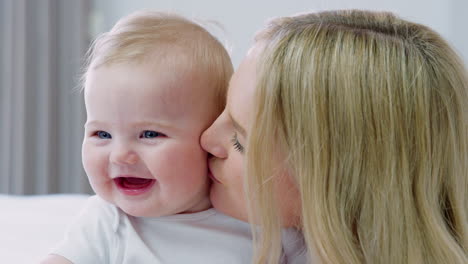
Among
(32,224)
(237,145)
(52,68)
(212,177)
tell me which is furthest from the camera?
(52,68)

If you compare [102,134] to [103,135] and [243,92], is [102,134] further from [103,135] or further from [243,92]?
[243,92]

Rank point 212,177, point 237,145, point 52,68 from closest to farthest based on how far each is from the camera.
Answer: point 237,145 < point 212,177 < point 52,68

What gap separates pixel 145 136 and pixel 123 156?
0.06 m

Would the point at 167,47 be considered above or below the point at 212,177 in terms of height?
above

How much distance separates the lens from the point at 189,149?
1152mm

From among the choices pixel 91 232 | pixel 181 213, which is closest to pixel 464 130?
pixel 181 213

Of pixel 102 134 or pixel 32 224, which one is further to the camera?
pixel 32 224

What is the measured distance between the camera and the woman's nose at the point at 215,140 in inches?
43.8

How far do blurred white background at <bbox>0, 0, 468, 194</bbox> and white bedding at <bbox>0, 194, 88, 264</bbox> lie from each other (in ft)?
4.47

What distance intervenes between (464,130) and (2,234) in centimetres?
113

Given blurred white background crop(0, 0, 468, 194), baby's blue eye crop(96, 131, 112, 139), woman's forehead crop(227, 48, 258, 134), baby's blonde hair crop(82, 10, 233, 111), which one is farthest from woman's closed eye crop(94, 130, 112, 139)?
blurred white background crop(0, 0, 468, 194)

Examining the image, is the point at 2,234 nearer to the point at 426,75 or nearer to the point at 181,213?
the point at 181,213

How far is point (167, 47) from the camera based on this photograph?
1.18 metres

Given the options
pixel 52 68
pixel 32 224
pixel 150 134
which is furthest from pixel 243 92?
pixel 52 68
